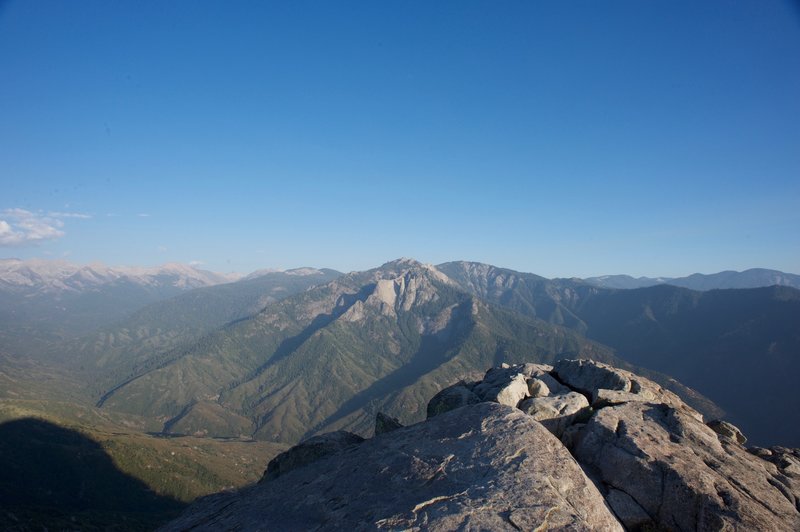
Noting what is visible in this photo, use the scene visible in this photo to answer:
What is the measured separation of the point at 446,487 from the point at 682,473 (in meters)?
11.5

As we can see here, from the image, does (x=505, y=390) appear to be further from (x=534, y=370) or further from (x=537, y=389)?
(x=534, y=370)

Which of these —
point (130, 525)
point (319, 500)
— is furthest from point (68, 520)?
point (319, 500)

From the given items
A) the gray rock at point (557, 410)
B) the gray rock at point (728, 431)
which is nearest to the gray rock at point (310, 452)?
the gray rock at point (557, 410)

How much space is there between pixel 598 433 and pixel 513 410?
463 centimetres

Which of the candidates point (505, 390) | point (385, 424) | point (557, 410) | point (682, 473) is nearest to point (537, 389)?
point (505, 390)

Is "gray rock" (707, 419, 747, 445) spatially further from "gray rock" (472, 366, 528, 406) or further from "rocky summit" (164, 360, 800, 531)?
"gray rock" (472, 366, 528, 406)

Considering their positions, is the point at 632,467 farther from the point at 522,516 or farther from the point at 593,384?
the point at 593,384

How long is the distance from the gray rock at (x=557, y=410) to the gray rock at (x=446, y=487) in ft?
11.9

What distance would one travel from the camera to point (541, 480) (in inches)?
695

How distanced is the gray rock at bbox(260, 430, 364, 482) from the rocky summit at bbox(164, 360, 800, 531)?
544cm

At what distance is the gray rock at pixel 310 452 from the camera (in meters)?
33.3

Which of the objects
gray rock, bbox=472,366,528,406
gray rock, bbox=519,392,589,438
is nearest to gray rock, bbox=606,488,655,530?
gray rock, bbox=519,392,589,438

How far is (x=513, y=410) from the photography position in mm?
23875

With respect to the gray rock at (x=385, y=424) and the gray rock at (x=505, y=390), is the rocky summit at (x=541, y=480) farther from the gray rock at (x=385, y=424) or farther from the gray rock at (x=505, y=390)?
the gray rock at (x=385, y=424)
